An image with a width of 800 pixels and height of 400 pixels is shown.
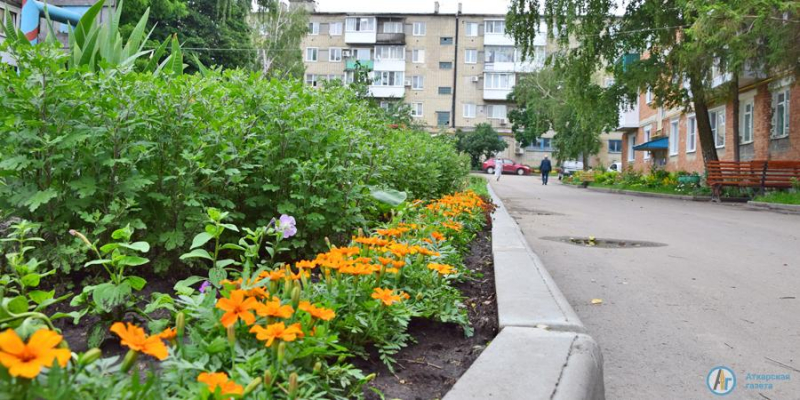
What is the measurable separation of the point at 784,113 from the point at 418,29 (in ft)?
126

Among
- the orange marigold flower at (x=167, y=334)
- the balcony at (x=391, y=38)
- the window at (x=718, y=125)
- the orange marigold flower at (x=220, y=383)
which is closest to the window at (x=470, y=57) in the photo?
the balcony at (x=391, y=38)

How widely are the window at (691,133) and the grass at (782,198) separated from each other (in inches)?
487

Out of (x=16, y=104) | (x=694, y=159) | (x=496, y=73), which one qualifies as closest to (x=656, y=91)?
(x=694, y=159)

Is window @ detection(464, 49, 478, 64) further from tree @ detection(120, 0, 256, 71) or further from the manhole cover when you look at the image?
the manhole cover

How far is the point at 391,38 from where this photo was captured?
51.3m

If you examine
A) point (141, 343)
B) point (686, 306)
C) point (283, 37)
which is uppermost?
point (283, 37)

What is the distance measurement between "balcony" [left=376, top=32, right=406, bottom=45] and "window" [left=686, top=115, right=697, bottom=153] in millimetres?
30365

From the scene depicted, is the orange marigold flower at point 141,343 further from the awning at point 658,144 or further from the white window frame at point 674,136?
the awning at point 658,144

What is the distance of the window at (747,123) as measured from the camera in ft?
67.6

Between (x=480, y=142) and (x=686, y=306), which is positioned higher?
(x=480, y=142)

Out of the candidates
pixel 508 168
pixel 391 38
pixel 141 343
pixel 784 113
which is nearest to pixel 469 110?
pixel 508 168

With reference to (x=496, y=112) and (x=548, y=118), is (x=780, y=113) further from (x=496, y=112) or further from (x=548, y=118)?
(x=496, y=112)

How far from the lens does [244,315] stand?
1.23 meters

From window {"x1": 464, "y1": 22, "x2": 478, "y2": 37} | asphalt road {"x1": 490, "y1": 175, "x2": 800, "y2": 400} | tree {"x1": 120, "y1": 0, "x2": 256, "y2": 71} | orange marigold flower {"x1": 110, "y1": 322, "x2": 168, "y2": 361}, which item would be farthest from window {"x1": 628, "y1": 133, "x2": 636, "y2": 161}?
orange marigold flower {"x1": 110, "y1": 322, "x2": 168, "y2": 361}
